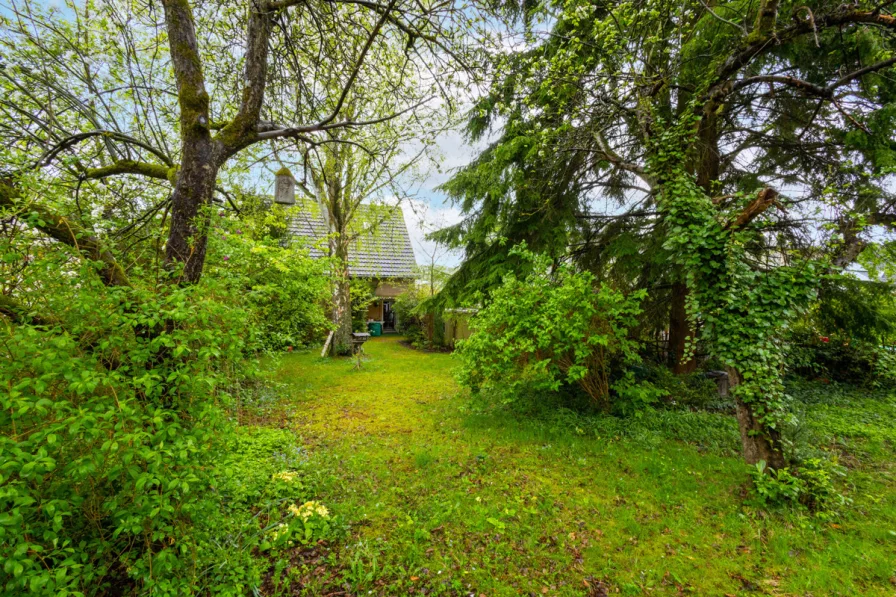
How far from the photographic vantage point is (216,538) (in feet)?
7.79

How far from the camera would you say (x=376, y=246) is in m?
11.4

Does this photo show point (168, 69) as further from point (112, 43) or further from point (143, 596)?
point (143, 596)

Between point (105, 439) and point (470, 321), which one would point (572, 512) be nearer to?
point (470, 321)

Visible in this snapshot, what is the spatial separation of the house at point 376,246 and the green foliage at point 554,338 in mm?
4148

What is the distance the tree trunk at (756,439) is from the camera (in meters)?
3.34

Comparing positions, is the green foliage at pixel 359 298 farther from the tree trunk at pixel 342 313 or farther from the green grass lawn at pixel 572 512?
the green grass lawn at pixel 572 512

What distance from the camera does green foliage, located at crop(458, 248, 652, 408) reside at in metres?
4.59

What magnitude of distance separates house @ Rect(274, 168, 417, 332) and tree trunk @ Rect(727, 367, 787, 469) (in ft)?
22.9

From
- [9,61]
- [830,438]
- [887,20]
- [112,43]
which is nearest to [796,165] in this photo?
[887,20]

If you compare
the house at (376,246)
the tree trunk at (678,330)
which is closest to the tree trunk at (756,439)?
the tree trunk at (678,330)

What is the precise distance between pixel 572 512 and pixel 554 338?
2.22 m

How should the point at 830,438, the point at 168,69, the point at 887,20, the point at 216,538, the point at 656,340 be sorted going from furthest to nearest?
1. the point at 656,340
2. the point at 830,438
3. the point at 168,69
4. the point at 887,20
5. the point at 216,538

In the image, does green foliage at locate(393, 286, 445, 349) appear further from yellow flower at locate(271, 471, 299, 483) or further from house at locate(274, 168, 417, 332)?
yellow flower at locate(271, 471, 299, 483)

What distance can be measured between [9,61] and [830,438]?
33.5 ft
